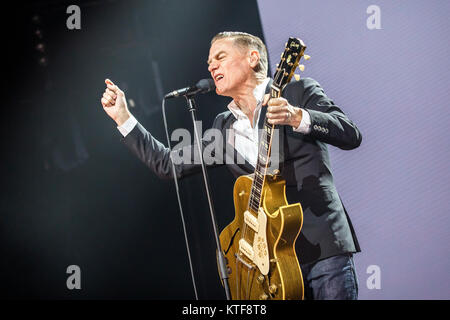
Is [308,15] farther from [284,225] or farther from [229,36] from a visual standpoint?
[284,225]

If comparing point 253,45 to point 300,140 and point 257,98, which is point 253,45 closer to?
point 257,98

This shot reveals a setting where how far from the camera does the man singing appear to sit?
89.1 inches

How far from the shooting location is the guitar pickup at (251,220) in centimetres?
234

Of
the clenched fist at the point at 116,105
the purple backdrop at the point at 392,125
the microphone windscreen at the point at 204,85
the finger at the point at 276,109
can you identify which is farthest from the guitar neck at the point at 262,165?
the purple backdrop at the point at 392,125

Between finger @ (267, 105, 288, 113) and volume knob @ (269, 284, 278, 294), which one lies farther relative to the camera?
volume knob @ (269, 284, 278, 294)

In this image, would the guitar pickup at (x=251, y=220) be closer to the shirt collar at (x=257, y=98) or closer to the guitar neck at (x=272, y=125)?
the guitar neck at (x=272, y=125)

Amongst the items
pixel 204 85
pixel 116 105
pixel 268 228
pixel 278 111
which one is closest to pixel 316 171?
pixel 268 228

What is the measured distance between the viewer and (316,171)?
7.91ft

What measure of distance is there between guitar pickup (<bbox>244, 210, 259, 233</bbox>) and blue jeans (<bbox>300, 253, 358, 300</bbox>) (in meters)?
0.31

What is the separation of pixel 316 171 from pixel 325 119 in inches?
11.2

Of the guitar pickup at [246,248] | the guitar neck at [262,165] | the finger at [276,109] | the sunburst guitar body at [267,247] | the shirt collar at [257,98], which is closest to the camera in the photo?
the finger at [276,109]

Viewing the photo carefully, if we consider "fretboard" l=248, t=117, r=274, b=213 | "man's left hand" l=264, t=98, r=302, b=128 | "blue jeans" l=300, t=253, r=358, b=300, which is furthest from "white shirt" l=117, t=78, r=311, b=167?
"blue jeans" l=300, t=253, r=358, b=300

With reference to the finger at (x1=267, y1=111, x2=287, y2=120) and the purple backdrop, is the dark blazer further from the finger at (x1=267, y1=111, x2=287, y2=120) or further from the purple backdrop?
the purple backdrop

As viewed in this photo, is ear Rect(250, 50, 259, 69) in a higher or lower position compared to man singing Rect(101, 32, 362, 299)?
higher
